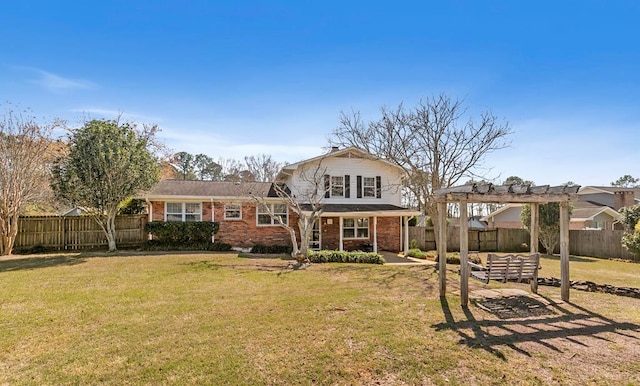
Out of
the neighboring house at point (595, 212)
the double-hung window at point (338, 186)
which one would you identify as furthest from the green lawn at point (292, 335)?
the neighboring house at point (595, 212)

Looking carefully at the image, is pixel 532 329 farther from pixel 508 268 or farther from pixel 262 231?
pixel 262 231

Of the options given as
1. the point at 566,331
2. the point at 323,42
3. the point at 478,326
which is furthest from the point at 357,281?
the point at 323,42

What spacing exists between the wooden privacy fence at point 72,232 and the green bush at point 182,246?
30.6 inches

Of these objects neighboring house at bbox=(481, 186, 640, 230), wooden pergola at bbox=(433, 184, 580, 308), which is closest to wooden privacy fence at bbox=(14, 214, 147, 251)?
wooden pergola at bbox=(433, 184, 580, 308)

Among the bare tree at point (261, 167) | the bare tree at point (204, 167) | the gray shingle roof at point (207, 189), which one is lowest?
the gray shingle roof at point (207, 189)

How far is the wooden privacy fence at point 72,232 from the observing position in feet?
52.9

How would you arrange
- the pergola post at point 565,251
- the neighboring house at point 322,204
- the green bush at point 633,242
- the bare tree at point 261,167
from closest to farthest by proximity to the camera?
1. the pergola post at point 565,251
2. the green bush at point 633,242
3. the neighboring house at point 322,204
4. the bare tree at point 261,167

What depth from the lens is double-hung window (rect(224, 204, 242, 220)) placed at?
60.6ft

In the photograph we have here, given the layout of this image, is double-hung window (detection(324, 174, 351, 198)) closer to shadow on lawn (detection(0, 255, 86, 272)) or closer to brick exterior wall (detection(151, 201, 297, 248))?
brick exterior wall (detection(151, 201, 297, 248))

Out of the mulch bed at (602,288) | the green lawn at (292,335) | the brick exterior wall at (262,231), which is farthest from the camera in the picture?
the brick exterior wall at (262,231)

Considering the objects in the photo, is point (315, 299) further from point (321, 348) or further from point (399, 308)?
point (321, 348)

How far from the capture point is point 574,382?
157 inches

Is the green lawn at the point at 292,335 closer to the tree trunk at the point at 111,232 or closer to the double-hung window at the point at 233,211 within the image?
the tree trunk at the point at 111,232

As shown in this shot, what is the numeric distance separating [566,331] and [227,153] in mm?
24636
